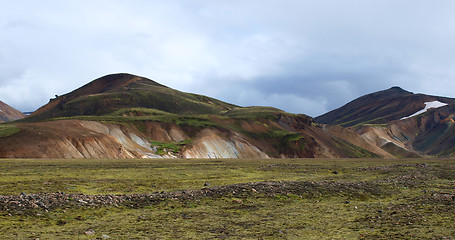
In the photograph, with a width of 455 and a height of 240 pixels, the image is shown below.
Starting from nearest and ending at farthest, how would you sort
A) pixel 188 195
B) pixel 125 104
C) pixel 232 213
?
1. pixel 232 213
2. pixel 188 195
3. pixel 125 104

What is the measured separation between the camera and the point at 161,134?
120500 mm

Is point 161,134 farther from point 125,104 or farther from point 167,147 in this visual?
point 125,104

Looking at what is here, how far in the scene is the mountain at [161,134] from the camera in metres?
87.9

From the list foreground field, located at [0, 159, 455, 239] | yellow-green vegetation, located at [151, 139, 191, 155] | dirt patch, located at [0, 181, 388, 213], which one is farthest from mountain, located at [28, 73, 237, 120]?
foreground field, located at [0, 159, 455, 239]

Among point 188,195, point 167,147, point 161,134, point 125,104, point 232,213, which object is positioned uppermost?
point 125,104

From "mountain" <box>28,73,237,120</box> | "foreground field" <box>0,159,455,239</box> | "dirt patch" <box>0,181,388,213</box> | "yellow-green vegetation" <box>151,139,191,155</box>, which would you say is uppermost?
"mountain" <box>28,73,237,120</box>

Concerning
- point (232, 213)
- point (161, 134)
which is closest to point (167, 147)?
point (161, 134)

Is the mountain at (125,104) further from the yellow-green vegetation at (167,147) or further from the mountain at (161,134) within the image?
the yellow-green vegetation at (167,147)

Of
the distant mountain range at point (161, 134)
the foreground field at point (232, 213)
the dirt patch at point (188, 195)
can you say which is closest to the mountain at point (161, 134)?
the distant mountain range at point (161, 134)

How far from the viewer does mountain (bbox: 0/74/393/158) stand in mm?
87875

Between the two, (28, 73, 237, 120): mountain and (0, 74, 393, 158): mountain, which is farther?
(28, 73, 237, 120): mountain

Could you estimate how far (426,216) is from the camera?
21.2m

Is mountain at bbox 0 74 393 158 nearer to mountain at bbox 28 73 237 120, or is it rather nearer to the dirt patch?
mountain at bbox 28 73 237 120

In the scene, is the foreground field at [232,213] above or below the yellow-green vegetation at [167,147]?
below
